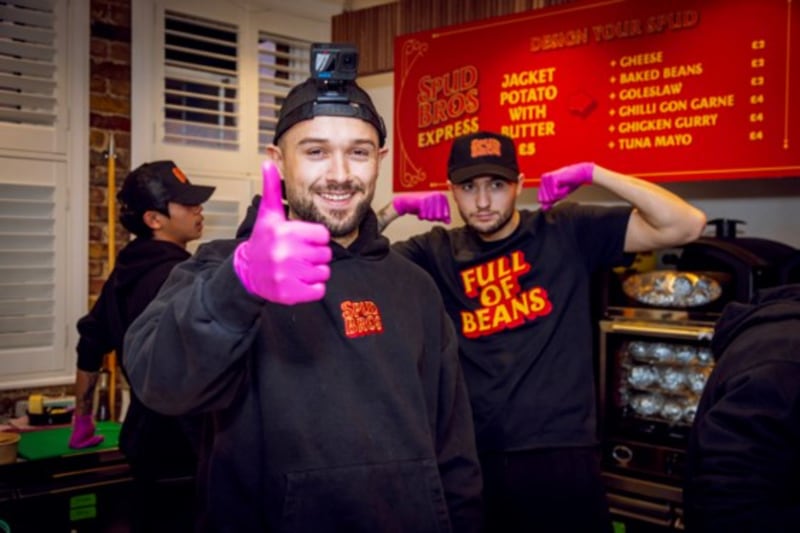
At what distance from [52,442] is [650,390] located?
232 cm

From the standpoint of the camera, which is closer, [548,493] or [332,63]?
[332,63]

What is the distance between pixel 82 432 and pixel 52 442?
163 mm

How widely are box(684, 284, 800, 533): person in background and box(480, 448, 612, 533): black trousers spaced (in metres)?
0.91

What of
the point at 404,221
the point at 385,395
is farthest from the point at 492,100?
the point at 385,395

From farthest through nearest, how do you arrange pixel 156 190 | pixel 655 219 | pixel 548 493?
pixel 156 190 → pixel 655 219 → pixel 548 493

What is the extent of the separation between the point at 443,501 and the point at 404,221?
3.03m

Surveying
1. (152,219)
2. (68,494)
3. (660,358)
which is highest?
(152,219)

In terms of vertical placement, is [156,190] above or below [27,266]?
above

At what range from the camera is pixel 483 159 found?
282 cm

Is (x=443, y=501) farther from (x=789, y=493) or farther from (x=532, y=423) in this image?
(x=532, y=423)

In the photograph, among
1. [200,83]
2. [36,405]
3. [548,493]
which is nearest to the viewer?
[548,493]

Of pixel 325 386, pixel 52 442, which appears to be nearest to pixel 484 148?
pixel 325 386

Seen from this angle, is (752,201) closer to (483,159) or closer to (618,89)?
(618,89)

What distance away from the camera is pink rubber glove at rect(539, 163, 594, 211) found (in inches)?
113
